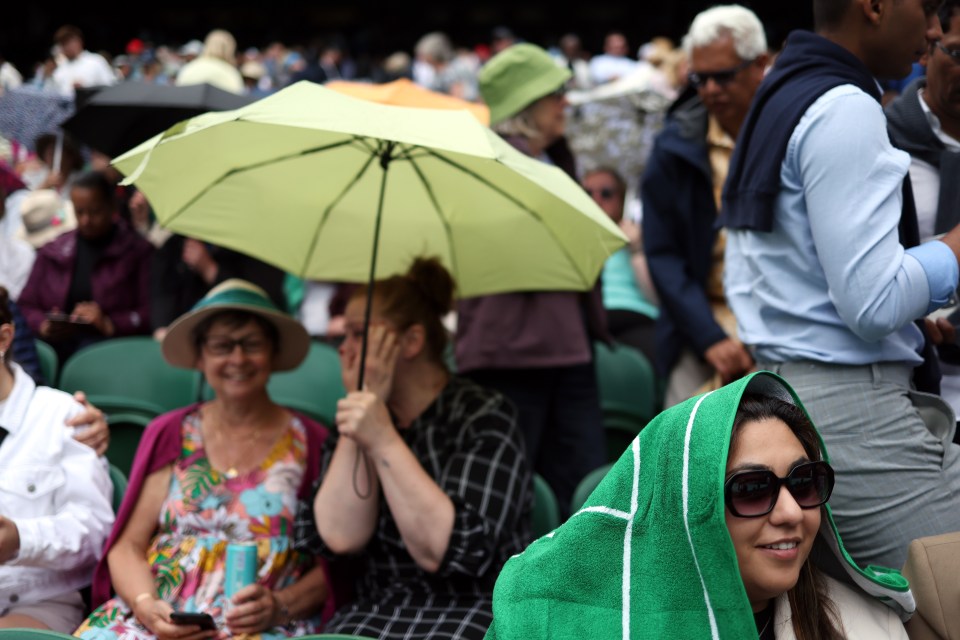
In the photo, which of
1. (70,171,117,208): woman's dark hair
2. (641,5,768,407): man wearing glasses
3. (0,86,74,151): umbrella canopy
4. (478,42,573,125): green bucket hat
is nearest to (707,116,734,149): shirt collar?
(641,5,768,407): man wearing glasses

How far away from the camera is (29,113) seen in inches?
357

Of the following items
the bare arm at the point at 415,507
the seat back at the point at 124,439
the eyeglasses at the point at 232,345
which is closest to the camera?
the bare arm at the point at 415,507

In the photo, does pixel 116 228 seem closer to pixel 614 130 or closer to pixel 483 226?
pixel 483 226

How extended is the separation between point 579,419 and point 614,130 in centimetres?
478

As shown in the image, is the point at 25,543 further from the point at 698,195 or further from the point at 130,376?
the point at 698,195

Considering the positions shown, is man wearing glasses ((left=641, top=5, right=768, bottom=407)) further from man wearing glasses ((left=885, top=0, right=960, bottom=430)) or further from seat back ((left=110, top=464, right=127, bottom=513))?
seat back ((left=110, top=464, right=127, bottom=513))

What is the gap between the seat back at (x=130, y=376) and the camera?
4.64 meters

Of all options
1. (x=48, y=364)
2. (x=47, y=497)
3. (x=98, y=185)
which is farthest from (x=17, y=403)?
(x=98, y=185)

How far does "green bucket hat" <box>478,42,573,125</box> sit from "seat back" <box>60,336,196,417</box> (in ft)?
5.34

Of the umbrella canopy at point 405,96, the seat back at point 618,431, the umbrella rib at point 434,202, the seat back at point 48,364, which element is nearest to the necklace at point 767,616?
the umbrella rib at point 434,202

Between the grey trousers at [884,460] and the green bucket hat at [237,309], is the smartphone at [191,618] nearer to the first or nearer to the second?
the green bucket hat at [237,309]

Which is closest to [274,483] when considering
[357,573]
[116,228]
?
[357,573]

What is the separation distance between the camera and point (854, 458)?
2.27 metres

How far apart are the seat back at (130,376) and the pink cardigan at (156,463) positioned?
123 centimetres
